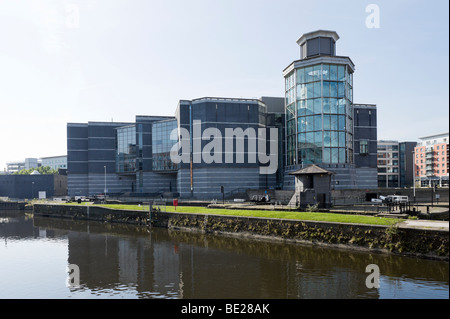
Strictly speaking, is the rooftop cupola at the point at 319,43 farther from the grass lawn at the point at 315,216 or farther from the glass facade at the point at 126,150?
the glass facade at the point at 126,150

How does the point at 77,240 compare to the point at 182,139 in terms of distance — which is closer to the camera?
the point at 77,240

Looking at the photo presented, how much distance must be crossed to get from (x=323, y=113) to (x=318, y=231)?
117ft

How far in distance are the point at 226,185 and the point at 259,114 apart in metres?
16.8

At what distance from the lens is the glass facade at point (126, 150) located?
83.2 meters

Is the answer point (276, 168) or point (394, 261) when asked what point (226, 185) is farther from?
point (394, 261)

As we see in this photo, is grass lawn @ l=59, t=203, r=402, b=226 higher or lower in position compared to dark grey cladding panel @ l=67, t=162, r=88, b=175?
lower

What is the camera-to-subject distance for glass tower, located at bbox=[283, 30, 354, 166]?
59.2 m

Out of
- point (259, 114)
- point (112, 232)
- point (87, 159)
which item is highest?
point (259, 114)

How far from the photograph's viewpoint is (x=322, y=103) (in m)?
59.1

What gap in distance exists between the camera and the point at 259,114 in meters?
67.4

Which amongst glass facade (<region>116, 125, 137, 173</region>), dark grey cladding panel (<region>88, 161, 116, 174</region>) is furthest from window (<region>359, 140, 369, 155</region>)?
dark grey cladding panel (<region>88, 161, 116, 174</region>)

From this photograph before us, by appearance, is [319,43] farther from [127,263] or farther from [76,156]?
[76,156]

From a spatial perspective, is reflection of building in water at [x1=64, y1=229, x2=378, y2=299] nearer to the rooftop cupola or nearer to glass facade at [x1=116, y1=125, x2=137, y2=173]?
the rooftop cupola
